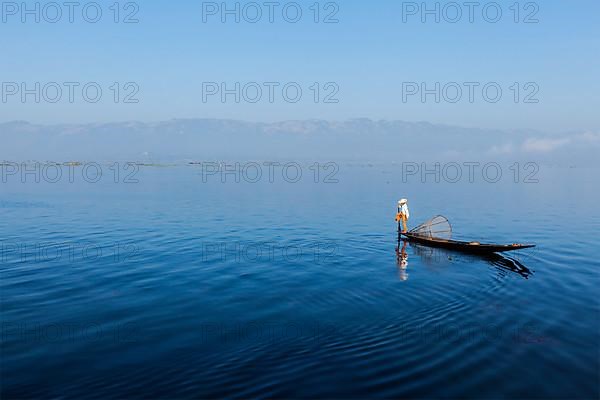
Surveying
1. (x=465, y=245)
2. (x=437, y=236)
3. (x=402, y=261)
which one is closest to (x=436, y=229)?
(x=437, y=236)

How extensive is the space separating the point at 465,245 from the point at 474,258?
5.65ft

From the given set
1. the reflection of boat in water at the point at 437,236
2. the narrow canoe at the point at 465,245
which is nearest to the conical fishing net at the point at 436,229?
the reflection of boat in water at the point at 437,236

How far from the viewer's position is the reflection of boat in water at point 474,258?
31.1 meters

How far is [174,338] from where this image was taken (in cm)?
1841

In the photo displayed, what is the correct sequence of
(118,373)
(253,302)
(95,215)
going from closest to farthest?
(118,373) → (253,302) → (95,215)

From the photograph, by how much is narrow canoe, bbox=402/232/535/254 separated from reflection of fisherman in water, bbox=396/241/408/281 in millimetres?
1513

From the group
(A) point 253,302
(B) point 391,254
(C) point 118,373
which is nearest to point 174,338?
(C) point 118,373

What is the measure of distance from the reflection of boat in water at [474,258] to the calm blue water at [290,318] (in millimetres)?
224

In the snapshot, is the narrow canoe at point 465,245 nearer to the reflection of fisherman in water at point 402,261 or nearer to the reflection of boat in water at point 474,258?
the reflection of boat in water at point 474,258

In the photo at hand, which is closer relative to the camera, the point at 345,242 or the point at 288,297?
the point at 288,297

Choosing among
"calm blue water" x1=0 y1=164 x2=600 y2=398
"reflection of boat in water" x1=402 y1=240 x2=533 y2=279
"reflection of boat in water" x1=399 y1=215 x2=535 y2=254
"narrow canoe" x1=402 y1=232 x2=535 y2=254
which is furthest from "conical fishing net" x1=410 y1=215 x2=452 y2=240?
"calm blue water" x1=0 y1=164 x2=600 y2=398

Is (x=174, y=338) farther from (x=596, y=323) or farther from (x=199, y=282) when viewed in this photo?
(x=596, y=323)

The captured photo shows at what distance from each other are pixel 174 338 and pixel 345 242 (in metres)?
26.4

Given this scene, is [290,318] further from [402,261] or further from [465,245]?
[465,245]
